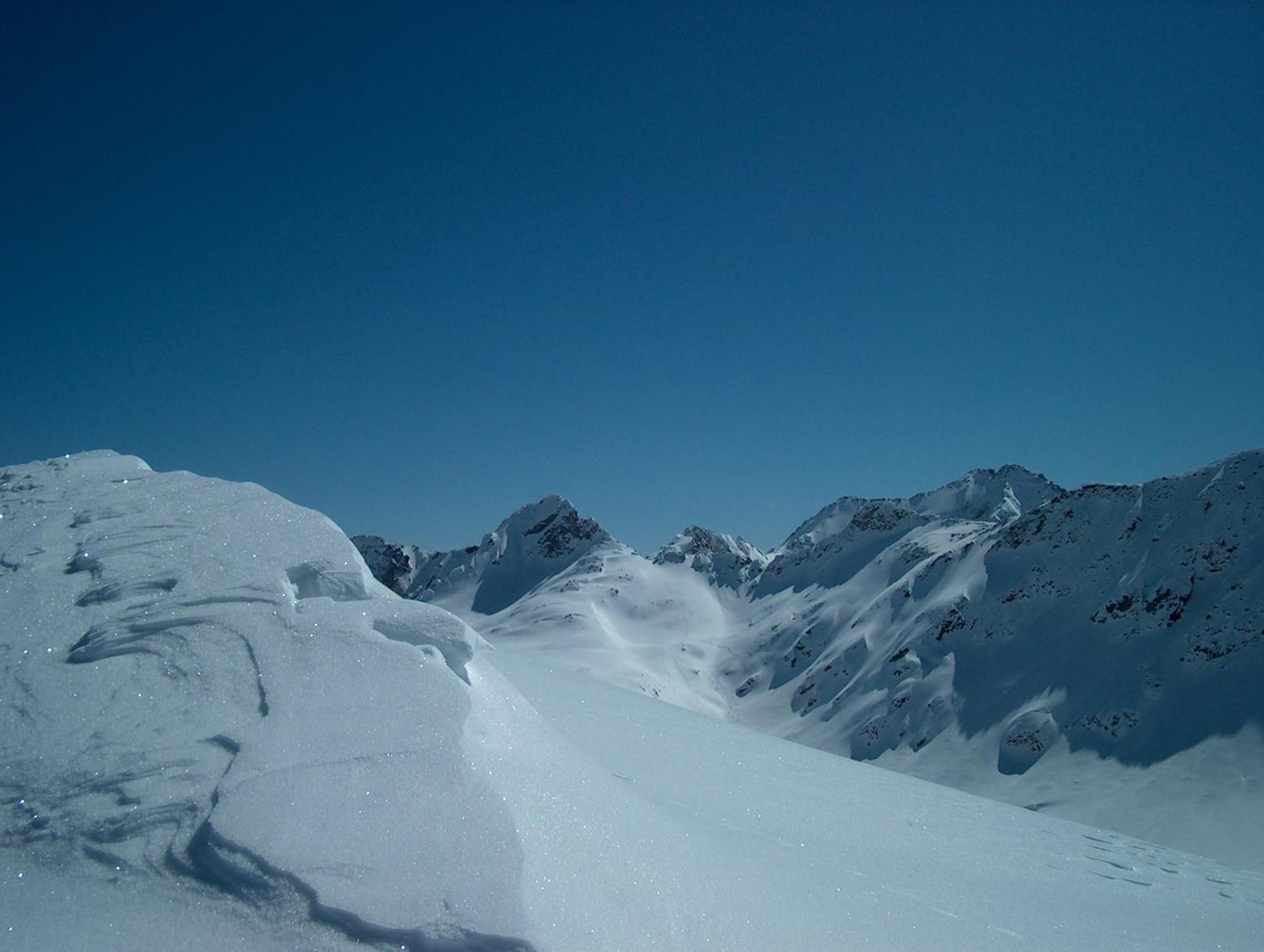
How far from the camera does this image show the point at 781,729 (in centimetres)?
5850

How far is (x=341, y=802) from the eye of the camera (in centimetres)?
315

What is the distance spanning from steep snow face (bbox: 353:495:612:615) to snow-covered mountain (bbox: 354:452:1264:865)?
30.6 m

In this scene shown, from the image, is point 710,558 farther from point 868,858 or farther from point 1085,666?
point 868,858

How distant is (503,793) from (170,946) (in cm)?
136

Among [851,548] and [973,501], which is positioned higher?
[973,501]

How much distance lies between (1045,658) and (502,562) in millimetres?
87874

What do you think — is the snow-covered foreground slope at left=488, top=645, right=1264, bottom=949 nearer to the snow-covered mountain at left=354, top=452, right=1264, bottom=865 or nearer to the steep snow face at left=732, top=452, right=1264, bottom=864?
the snow-covered mountain at left=354, top=452, right=1264, bottom=865

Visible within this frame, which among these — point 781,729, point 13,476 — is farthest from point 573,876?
point 781,729

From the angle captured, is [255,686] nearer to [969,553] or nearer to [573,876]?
[573,876]

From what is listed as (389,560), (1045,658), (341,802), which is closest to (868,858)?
(341,802)

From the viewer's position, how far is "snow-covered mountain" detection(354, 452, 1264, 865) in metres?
37.1

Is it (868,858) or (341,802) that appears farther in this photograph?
(868,858)

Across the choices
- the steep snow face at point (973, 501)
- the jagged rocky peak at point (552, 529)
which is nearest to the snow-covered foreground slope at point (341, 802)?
the steep snow face at point (973, 501)

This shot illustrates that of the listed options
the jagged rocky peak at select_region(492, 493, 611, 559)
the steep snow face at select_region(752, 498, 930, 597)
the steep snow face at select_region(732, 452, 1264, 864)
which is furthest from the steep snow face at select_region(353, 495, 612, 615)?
the steep snow face at select_region(732, 452, 1264, 864)
